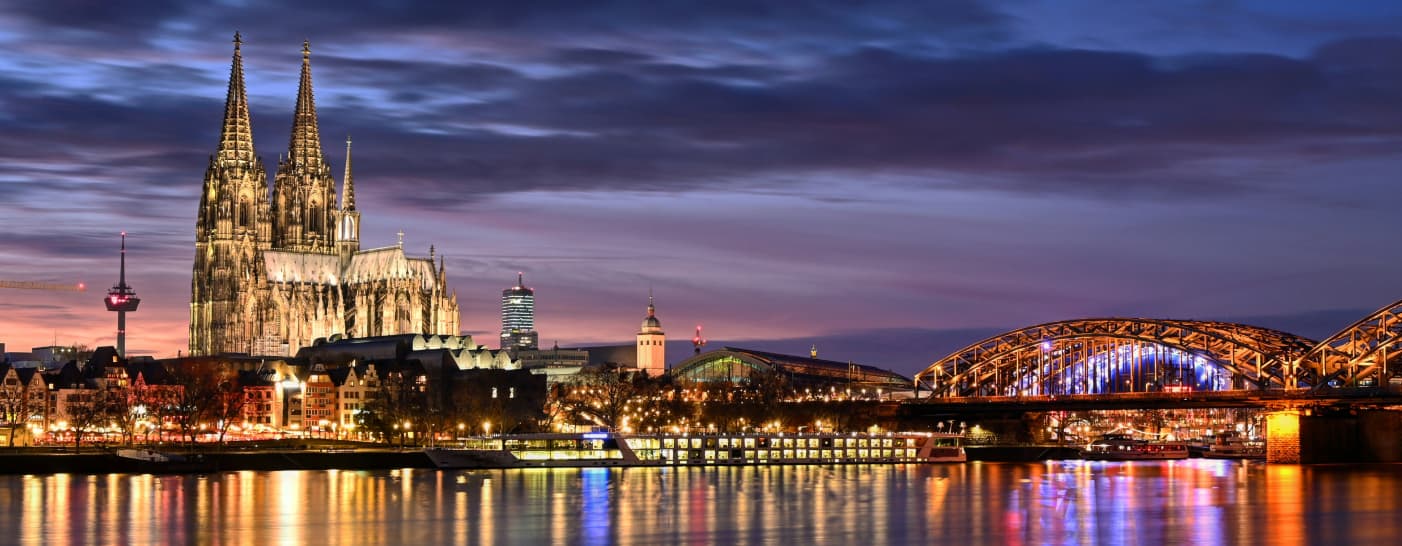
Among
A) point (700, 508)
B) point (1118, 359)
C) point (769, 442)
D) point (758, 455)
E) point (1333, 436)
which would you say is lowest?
point (700, 508)

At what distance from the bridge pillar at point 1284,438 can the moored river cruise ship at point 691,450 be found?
2010cm

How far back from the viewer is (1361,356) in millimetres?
121812

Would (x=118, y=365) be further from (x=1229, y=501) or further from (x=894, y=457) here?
(x=1229, y=501)

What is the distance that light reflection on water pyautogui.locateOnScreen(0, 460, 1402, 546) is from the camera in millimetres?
58312

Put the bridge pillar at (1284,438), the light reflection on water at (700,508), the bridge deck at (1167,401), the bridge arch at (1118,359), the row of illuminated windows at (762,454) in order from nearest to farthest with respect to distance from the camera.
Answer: the light reflection on water at (700,508), the bridge deck at (1167,401), the bridge pillar at (1284,438), the row of illuminated windows at (762,454), the bridge arch at (1118,359)

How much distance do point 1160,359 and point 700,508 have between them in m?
82.6

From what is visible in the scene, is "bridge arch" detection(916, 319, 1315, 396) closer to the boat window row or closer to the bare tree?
the boat window row

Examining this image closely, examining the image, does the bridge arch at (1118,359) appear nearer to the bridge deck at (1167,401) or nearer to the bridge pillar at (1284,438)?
the bridge deck at (1167,401)

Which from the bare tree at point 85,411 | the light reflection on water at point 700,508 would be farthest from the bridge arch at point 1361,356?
the bare tree at point 85,411

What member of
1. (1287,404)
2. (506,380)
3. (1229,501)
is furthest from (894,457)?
(506,380)

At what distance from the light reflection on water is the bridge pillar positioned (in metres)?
14.2

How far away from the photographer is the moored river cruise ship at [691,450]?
362 feet

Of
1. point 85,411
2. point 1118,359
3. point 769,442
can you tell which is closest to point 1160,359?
point 1118,359

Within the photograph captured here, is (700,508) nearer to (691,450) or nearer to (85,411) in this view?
(691,450)
